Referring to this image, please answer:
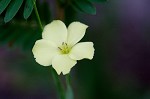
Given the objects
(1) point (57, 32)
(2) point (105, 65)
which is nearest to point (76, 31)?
(1) point (57, 32)

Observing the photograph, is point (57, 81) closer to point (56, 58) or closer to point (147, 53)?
point (56, 58)

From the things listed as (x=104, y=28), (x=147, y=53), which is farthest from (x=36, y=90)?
(x=147, y=53)

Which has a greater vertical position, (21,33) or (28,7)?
(28,7)

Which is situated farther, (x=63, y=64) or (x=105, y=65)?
(x=105, y=65)

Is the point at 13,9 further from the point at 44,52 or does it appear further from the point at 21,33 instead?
the point at 21,33

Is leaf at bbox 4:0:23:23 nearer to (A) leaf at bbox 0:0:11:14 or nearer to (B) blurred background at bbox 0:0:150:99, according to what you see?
(A) leaf at bbox 0:0:11:14

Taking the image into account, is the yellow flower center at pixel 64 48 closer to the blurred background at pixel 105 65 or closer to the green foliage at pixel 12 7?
the green foliage at pixel 12 7

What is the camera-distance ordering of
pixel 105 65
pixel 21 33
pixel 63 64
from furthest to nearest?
pixel 105 65
pixel 21 33
pixel 63 64

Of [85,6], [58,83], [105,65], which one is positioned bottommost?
[105,65]

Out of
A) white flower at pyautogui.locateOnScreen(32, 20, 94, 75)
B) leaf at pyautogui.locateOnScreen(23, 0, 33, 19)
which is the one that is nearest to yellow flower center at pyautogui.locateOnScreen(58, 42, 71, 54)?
white flower at pyautogui.locateOnScreen(32, 20, 94, 75)
